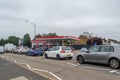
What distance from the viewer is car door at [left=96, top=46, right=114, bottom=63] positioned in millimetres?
14031

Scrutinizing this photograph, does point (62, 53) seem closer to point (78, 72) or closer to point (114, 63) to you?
point (114, 63)

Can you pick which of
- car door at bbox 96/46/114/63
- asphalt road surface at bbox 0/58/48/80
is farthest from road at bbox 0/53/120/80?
asphalt road surface at bbox 0/58/48/80

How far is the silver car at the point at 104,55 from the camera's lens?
13469 millimetres

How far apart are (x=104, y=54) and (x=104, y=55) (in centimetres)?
7

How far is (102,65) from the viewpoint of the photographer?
49.7ft

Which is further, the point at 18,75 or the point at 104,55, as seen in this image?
the point at 104,55

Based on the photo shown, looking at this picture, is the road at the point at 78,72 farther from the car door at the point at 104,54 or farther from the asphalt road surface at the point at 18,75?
the asphalt road surface at the point at 18,75

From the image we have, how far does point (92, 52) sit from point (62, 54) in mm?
6235

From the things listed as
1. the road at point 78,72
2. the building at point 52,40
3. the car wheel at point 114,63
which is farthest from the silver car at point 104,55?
the building at point 52,40

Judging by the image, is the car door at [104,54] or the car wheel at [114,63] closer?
the car wheel at [114,63]

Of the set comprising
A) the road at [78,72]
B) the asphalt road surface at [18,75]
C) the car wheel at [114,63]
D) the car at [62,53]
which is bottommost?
the asphalt road surface at [18,75]

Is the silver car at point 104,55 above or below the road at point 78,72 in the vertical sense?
above

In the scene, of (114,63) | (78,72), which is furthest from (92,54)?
(78,72)

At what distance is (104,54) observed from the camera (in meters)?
14.3
